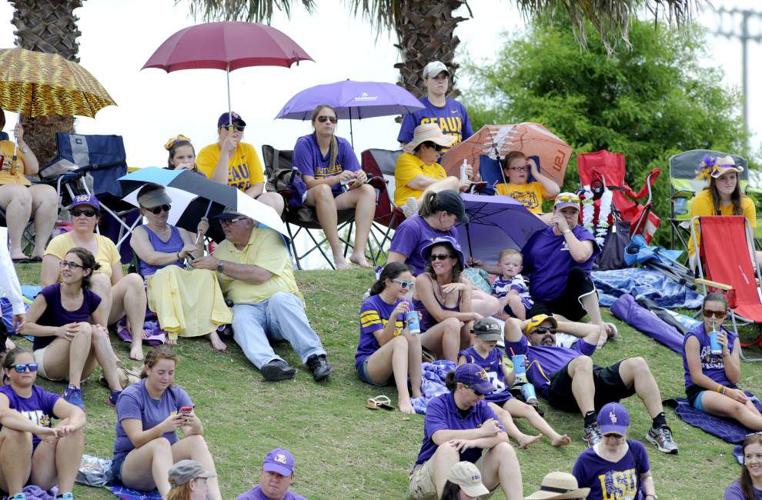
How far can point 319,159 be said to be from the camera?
11.9m

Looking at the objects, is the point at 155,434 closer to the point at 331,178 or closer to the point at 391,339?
the point at 391,339

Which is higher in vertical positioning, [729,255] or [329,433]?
[729,255]

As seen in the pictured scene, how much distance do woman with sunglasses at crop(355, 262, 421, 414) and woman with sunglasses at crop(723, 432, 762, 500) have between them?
2.30m

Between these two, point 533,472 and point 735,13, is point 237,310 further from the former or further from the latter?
point 735,13

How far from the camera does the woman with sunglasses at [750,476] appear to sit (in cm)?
790

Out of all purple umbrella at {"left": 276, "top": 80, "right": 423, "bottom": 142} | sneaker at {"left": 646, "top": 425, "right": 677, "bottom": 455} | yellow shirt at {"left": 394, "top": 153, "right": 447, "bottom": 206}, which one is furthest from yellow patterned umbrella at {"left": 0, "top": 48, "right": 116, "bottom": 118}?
sneaker at {"left": 646, "top": 425, "right": 677, "bottom": 455}

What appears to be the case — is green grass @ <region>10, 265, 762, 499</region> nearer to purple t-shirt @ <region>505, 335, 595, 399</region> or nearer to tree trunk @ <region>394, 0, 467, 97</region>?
purple t-shirt @ <region>505, 335, 595, 399</region>

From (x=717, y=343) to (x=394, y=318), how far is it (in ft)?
8.25

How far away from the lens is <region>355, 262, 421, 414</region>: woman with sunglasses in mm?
9297

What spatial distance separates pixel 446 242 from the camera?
9.73 metres

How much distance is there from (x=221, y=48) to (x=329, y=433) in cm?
441

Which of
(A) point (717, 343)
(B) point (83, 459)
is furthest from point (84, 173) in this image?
(A) point (717, 343)

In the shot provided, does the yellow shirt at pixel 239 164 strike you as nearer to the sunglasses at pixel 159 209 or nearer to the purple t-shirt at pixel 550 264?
the sunglasses at pixel 159 209

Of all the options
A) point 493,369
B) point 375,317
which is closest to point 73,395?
point 375,317
